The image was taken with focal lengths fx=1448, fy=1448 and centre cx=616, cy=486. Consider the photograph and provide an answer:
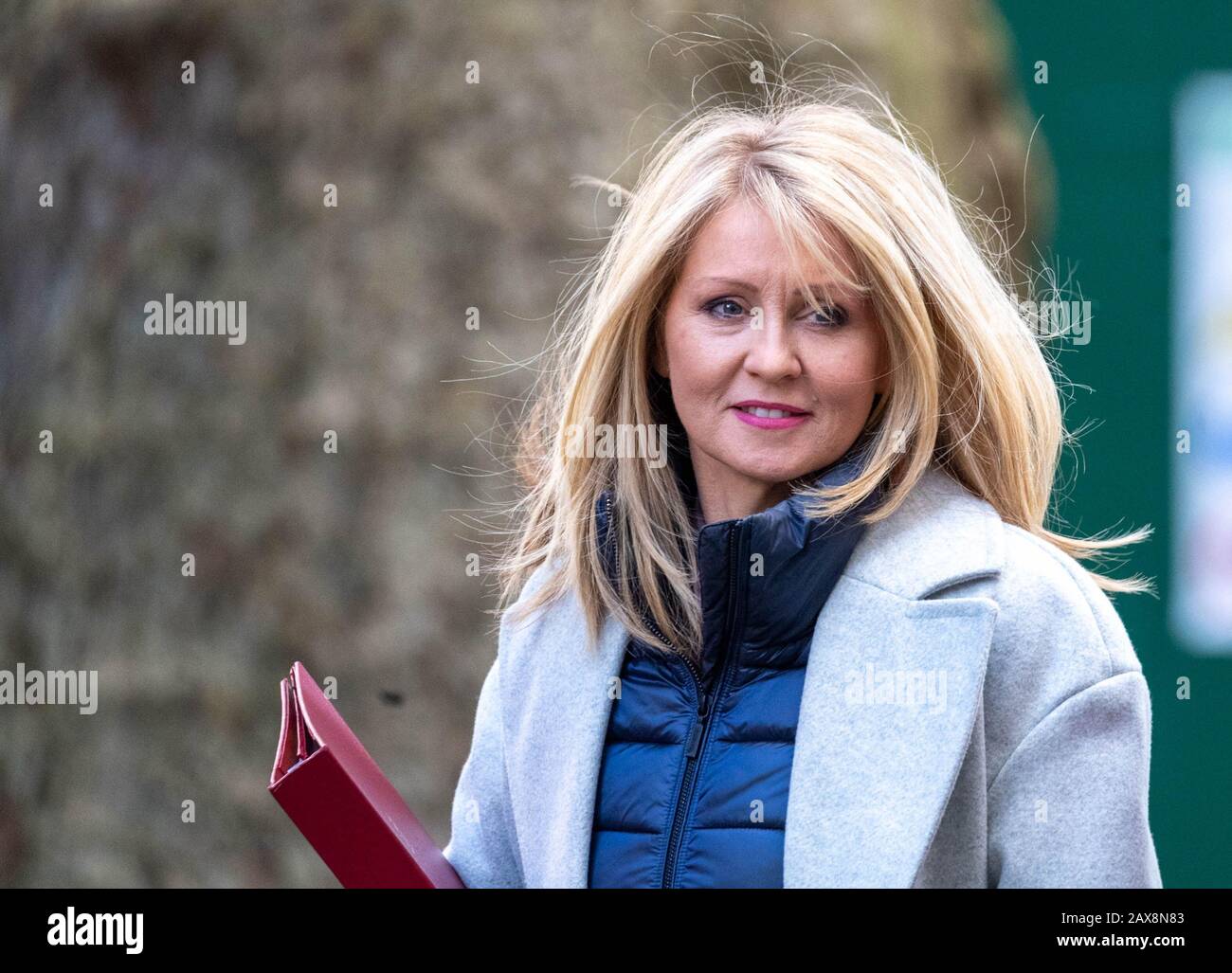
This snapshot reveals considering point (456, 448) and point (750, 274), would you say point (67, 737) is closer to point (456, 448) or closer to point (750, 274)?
point (456, 448)

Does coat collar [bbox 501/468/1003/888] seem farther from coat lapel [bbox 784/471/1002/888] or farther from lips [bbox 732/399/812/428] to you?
lips [bbox 732/399/812/428]

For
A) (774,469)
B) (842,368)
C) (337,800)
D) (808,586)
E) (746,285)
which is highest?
(746,285)

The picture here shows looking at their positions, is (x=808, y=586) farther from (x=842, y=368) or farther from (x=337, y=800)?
(x=337, y=800)

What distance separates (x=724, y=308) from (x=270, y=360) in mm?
2470

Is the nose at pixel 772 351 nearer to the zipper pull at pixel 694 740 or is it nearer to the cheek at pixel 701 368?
the cheek at pixel 701 368

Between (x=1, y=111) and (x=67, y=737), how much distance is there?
189 centimetres

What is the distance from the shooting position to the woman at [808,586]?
1.71 metres

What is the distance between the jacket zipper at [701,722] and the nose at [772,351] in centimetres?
19

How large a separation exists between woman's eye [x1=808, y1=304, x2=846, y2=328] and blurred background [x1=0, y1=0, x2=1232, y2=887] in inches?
88.6

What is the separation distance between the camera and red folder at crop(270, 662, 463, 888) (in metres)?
1.71

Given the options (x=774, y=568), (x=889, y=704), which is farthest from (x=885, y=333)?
(x=889, y=704)

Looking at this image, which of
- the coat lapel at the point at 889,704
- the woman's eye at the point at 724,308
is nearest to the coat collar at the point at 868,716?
the coat lapel at the point at 889,704

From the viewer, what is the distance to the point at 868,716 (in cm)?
174
